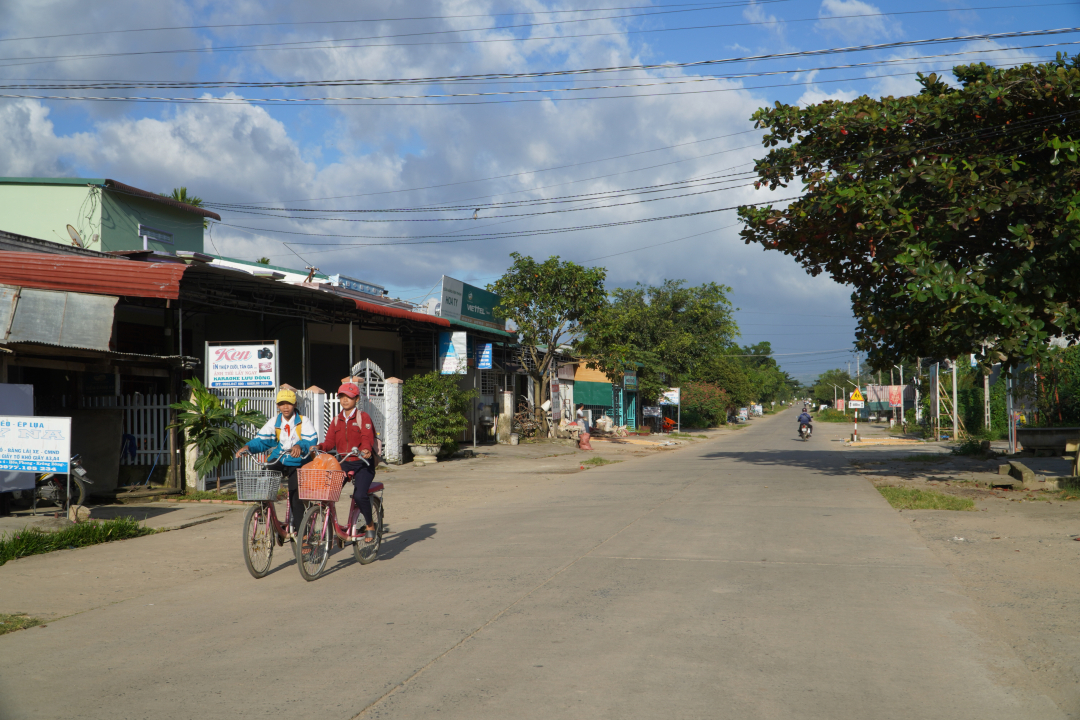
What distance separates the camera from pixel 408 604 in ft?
21.6

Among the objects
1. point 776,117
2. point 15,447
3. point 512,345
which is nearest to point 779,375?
point 512,345

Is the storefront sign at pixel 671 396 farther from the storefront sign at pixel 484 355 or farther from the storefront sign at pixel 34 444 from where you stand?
the storefront sign at pixel 34 444

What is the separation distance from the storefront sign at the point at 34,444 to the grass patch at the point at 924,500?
11.8m

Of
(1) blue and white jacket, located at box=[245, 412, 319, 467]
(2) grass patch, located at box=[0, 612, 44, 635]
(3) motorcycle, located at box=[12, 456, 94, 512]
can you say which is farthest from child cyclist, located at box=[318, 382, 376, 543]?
(3) motorcycle, located at box=[12, 456, 94, 512]

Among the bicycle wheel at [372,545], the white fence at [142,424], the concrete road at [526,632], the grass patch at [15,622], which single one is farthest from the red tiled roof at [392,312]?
the grass patch at [15,622]

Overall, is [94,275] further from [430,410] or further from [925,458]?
[925,458]

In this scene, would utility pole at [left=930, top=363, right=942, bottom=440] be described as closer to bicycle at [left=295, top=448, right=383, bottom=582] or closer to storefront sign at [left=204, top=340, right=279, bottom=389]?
storefront sign at [left=204, top=340, right=279, bottom=389]

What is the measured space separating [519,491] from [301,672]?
11.5 m

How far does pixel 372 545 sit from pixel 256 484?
161 centimetres

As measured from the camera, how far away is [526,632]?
18.5 feet

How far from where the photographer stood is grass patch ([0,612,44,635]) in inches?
239

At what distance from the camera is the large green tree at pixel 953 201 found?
1322 centimetres

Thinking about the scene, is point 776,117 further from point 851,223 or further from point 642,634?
point 642,634

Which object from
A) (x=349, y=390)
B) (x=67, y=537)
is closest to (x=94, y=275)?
(x=67, y=537)
